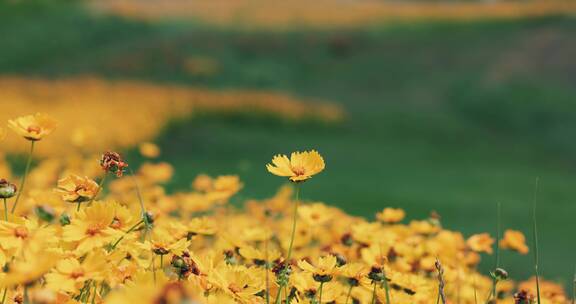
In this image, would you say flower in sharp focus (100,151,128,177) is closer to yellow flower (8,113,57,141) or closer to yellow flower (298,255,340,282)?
yellow flower (8,113,57,141)

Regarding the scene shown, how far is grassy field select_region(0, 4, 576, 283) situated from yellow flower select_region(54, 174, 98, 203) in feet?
4.79

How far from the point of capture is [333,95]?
1263 centimetres

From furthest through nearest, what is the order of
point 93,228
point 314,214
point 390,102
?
point 390,102, point 314,214, point 93,228

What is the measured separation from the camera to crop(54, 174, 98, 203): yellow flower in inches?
51.4

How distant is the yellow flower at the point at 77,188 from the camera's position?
131 cm

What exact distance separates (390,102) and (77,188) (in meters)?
10.8

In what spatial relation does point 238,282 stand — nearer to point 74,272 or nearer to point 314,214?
→ point 74,272

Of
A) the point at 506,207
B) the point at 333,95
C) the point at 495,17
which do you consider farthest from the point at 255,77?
the point at 506,207

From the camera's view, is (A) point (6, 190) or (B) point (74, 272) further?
(A) point (6, 190)

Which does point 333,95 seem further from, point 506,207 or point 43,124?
point 43,124

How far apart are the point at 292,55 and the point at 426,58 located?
102 inches

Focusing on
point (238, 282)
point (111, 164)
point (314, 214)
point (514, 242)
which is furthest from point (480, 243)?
point (111, 164)

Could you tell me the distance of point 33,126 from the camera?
1.34 m

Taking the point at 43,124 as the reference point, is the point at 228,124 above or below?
below
